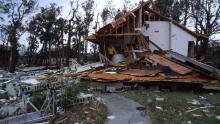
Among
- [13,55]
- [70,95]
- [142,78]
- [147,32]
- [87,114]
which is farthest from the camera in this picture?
[13,55]

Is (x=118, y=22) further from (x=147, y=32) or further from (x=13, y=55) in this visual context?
(x=13, y=55)

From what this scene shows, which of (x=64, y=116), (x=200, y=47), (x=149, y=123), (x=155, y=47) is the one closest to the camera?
(x=149, y=123)

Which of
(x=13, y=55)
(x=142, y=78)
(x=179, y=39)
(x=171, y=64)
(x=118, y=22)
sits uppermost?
(x=118, y=22)

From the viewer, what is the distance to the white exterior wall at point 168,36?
22750mm

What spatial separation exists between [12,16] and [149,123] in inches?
1047

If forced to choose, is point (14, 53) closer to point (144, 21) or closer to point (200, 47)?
point (144, 21)

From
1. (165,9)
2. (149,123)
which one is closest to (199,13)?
(165,9)

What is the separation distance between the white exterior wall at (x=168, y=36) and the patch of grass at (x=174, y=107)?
32.9 feet

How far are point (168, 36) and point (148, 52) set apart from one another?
4.62 m

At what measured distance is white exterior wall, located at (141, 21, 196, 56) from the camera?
22.8 meters

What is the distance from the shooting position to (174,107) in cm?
981

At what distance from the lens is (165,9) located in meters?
31.4

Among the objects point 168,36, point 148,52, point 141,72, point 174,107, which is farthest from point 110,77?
→ point 168,36

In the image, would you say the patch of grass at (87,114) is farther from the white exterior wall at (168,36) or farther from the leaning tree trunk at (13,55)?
the leaning tree trunk at (13,55)
